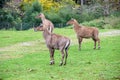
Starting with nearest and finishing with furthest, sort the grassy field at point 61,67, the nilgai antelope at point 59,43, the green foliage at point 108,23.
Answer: the grassy field at point 61,67, the nilgai antelope at point 59,43, the green foliage at point 108,23

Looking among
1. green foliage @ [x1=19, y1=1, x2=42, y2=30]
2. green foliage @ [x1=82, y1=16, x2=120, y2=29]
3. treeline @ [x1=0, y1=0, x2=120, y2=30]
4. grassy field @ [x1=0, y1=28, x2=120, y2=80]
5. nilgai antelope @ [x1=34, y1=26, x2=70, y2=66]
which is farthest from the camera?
green foliage @ [x1=19, y1=1, x2=42, y2=30]

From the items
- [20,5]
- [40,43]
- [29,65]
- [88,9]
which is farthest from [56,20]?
[29,65]

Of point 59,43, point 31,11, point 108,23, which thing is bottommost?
point 108,23

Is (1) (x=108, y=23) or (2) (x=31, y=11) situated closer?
(1) (x=108, y=23)

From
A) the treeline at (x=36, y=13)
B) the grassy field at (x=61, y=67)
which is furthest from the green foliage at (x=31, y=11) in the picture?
the grassy field at (x=61, y=67)

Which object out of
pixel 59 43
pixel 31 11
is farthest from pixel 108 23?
pixel 59 43

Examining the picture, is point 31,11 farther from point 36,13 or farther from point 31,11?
point 36,13

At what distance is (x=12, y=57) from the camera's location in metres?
19.2

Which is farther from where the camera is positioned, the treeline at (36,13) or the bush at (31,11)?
the bush at (31,11)

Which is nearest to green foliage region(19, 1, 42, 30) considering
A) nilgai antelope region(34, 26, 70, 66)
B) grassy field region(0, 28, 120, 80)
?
grassy field region(0, 28, 120, 80)

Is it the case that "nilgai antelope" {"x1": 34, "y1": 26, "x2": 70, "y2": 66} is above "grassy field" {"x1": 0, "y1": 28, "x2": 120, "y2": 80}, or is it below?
above

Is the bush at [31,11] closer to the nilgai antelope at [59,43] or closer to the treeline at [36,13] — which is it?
the treeline at [36,13]

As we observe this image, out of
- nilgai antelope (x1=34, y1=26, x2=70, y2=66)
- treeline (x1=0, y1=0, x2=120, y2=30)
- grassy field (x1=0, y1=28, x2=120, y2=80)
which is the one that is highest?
nilgai antelope (x1=34, y1=26, x2=70, y2=66)

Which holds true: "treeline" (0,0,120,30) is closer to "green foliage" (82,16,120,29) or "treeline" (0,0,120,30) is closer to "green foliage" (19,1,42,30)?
"green foliage" (19,1,42,30)
